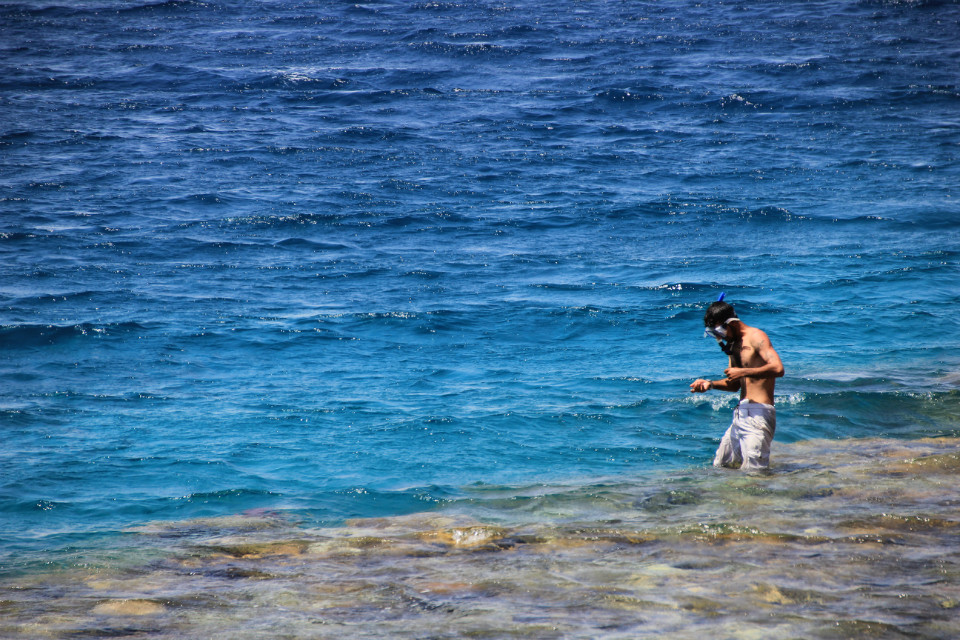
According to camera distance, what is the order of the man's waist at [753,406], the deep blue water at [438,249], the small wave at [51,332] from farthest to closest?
1. the small wave at [51,332]
2. the deep blue water at [438,249]
3. the man's waist at [753,406]

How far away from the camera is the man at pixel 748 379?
8531 millimetres

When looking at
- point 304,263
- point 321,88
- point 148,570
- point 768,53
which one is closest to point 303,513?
point 148,570

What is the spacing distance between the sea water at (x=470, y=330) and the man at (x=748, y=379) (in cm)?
39

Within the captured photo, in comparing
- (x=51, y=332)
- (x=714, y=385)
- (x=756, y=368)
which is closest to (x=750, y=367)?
(x=756, y=368)

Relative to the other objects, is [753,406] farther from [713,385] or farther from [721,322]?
[721,322]

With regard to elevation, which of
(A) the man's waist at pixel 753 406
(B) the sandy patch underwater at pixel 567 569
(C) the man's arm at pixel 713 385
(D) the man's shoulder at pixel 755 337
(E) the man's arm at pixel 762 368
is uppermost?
(D) the man's shoulder at pixel 755 337

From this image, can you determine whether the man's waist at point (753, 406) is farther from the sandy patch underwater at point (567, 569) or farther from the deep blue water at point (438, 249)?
the deep blue water at point (438, 249)

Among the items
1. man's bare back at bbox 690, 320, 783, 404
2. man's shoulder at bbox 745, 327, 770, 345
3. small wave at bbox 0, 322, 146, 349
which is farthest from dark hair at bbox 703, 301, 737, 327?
small wave at bbox 0, 322, 146, 349

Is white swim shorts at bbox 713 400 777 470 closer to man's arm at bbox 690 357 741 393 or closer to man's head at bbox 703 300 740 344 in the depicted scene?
man's arm at bbox 690 357 741 393

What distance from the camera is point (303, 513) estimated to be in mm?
9328

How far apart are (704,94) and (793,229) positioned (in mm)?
12373

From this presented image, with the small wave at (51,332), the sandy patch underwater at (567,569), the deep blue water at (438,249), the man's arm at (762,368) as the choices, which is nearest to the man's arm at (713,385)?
the man's arm at (762,368)

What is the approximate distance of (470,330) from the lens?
53.5ft

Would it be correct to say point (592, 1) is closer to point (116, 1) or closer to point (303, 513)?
point (116, 1)
